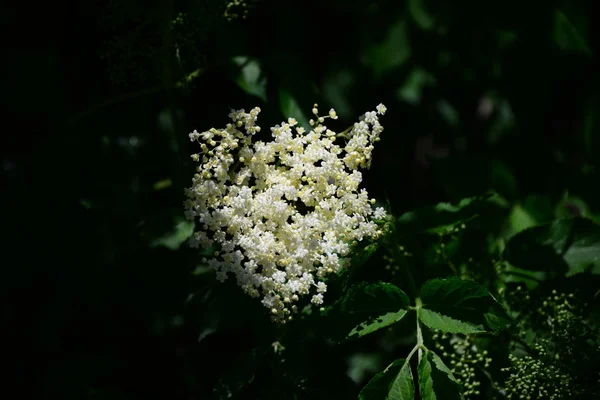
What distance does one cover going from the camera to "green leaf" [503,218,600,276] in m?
1.69

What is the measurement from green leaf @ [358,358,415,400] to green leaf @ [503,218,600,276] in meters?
0.54

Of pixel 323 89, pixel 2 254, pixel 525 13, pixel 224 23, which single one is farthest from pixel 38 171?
pixel 525 13

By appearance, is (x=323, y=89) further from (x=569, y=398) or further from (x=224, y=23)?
(x=569, y=398)

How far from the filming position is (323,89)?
2402mm

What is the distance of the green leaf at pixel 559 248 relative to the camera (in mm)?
1686

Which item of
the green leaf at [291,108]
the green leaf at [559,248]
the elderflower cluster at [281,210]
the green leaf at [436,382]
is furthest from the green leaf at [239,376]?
the green leaf at [559,248]

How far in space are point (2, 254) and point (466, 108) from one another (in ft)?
7.15

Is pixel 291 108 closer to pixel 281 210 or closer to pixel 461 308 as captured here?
pixel 281 210

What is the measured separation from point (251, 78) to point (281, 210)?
1.59 feet

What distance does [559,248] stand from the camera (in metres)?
1.71

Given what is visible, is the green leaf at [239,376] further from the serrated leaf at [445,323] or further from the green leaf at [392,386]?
the serrated leaf at [445,323]

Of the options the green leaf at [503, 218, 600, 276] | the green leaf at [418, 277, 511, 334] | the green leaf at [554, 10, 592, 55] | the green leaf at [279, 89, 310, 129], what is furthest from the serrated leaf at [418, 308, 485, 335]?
the green leaf at [554, 10, 592, 55]

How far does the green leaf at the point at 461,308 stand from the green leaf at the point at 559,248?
433mm

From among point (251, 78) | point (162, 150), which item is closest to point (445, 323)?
point (251, 78)
